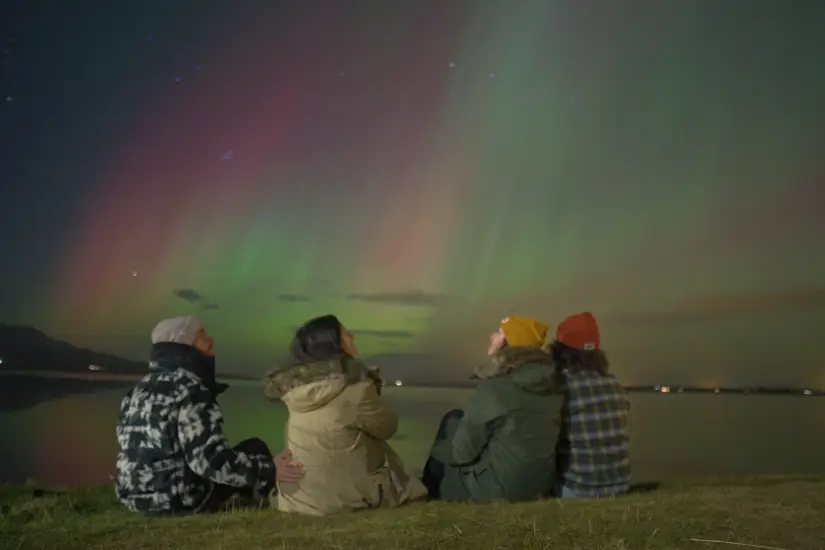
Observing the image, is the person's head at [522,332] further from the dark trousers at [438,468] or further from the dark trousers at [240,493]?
the dark trousers at [240,493]

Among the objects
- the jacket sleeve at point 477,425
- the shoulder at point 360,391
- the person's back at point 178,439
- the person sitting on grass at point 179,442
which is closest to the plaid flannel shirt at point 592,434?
the jacket sleeve at point 477,425

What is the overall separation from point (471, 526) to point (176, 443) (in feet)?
5.95

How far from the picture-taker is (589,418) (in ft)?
15.7

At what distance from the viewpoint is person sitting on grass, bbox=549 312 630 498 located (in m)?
4.79

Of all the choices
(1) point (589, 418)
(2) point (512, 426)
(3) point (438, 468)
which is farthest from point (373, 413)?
(1) point (589, 418)

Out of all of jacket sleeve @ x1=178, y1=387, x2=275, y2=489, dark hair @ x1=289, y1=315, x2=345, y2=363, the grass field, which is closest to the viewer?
the grass field

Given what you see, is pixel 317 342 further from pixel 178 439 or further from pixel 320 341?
pixel 178 439

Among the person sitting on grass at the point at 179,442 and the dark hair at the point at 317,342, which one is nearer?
the person sitting on grass at the point at 179,442

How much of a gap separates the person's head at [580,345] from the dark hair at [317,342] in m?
1.57

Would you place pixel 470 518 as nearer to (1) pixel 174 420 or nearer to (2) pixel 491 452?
(2) pixel 491 452

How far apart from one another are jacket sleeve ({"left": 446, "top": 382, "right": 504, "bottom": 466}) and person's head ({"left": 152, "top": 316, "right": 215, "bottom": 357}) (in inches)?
66.9

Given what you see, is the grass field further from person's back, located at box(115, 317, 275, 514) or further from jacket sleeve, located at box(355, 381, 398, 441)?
jacket sleeve, located at box(355, 381, 398, 441)

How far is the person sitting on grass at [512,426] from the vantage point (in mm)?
4559

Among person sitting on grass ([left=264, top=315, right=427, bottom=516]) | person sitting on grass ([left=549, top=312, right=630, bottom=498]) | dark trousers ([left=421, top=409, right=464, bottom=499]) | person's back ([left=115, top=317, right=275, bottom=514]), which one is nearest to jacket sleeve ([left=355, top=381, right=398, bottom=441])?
person sitting on grass ([left=264, top=315, right=427, bottom=516])
